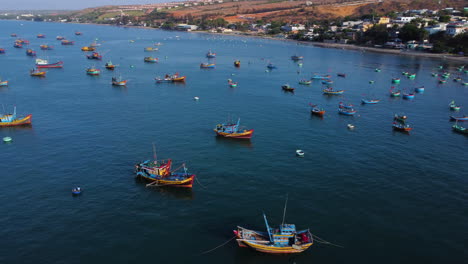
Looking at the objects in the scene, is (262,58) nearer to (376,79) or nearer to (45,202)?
(376,79)

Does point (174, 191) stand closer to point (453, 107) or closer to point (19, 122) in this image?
point (19, 122)

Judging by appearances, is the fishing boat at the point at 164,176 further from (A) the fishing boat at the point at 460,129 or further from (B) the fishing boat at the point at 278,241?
(A) the fishing boat at the point at 460,129

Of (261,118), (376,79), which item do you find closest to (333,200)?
(261,118)

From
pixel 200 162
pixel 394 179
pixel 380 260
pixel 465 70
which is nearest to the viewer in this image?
pixel 380 260

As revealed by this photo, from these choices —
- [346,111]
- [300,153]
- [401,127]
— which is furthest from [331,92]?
[300,153]

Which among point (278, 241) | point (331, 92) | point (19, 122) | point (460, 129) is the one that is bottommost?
point (278, 241)
